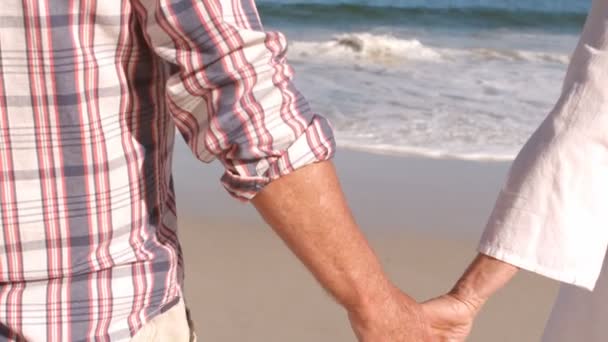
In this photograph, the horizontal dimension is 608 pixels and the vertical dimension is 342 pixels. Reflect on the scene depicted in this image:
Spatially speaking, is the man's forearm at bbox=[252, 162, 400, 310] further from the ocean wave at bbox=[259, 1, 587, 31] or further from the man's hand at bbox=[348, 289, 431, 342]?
the ocean wave at bbox=[259, 1, 587, 31]

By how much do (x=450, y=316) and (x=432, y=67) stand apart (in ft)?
25.2

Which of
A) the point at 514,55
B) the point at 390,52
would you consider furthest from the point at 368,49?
the point at 514,55

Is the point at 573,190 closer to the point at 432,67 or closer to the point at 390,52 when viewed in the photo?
the point at 432,67

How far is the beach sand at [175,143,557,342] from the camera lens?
3.97m

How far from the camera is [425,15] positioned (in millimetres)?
14406

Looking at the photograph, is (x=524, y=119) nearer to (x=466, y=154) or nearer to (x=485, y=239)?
(x=466, y=154)

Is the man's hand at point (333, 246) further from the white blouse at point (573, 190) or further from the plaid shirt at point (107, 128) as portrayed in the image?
the white blouse at point (573, 190)

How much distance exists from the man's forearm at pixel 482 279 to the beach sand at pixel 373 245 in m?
1.49

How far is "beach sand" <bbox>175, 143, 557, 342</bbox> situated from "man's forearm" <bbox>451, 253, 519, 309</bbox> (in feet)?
4.88

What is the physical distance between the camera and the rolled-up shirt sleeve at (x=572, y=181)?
1.84m

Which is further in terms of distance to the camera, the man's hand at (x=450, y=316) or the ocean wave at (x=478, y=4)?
the ocean wave at (x=478, y=4)

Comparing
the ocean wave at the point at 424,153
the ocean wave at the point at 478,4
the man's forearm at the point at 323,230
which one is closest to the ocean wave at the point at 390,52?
the ocean wave at the point at 478,4

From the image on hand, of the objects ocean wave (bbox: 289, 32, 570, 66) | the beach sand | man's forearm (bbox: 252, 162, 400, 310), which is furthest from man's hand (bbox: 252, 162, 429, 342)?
ocean wave (bbox: 289, 32, 570, 66)

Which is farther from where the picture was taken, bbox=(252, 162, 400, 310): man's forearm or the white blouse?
the white blouse
